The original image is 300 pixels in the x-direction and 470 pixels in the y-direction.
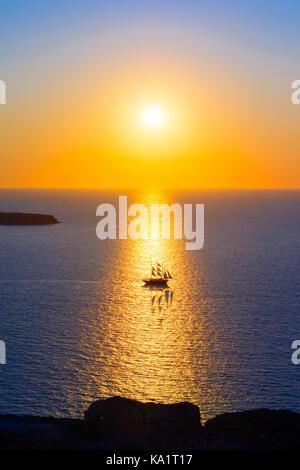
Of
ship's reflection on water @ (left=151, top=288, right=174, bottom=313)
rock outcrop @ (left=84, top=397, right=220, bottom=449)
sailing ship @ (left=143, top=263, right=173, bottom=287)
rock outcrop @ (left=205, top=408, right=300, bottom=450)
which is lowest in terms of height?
rock outcrop @ (left=205, top=408, right=300, bottom=450)

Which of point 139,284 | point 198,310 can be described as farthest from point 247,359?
point 139,284

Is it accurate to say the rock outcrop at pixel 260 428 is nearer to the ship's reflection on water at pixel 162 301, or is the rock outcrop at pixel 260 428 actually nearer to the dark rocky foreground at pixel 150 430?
the dark rocky foreground at pixel 150 430

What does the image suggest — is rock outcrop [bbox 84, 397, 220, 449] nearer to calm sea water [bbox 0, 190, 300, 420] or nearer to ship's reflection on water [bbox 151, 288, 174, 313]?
calm sea water [bbox 0, 190, 300, 420]

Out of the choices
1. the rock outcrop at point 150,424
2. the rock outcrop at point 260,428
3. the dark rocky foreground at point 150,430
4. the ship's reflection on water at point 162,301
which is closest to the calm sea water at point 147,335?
the ship's reflection on water at point 162,301

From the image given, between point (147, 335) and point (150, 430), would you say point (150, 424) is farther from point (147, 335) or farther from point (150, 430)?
point (147, 335)

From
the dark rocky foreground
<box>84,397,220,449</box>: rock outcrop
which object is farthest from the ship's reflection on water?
<box>84,397,220,449</box>: rock outcrop
